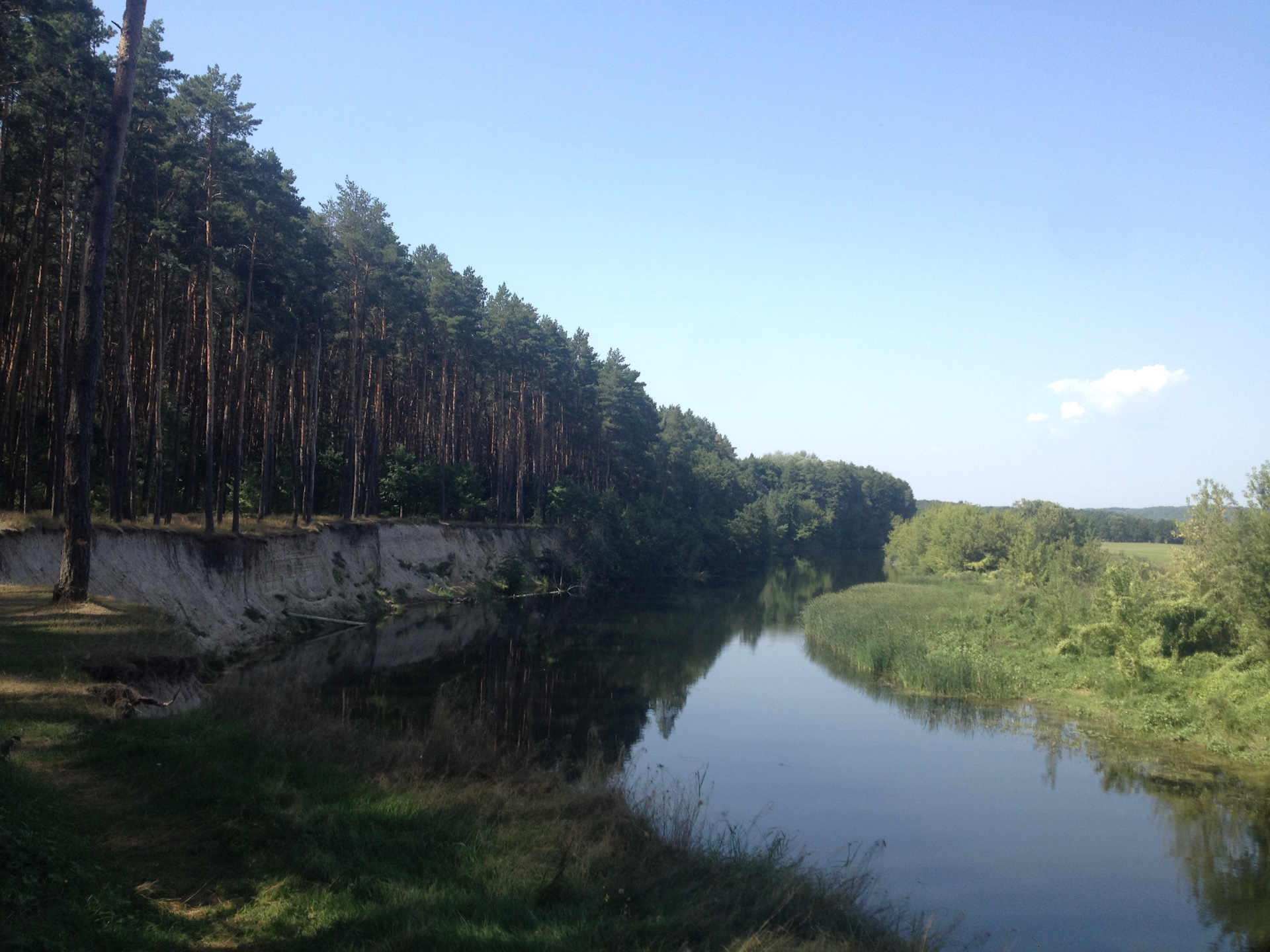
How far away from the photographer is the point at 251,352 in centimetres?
3641

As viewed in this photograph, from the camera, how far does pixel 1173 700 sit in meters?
21.8

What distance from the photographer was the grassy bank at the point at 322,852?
6.14 metres

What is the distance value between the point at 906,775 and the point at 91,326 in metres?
18.4

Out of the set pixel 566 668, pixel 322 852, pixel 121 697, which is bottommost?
pixel 566 668

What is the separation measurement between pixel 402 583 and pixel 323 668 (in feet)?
55.0

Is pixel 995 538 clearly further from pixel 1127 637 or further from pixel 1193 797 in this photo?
pixel 1193 797

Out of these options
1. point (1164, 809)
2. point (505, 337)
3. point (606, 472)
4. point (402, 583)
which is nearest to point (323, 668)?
point (402, 583)

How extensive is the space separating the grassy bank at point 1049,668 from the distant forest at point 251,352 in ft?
77.7

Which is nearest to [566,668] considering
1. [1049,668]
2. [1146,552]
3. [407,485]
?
[1049,668]

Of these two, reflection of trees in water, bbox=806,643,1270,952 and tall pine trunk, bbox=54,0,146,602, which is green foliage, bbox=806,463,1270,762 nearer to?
reflection of trees in water, bbox=806,643,1270,952

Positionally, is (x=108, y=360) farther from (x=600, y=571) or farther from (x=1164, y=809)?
(x=600, y=571)

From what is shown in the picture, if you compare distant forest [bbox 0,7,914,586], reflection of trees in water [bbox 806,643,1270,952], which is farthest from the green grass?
distant forest [bbox 0,7,914,586]

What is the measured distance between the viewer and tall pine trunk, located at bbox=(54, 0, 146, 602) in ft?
47.2

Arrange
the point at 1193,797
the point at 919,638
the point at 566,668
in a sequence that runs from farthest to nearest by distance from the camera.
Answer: the point at 919,638 < the point at 566,668 < the point at 1193,797
